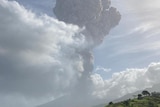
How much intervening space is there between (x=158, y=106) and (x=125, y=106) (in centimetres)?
2153

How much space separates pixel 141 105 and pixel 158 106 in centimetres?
1155

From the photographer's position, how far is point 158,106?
19300 cm

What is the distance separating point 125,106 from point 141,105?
35.1 ft

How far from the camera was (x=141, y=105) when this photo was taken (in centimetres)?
19912

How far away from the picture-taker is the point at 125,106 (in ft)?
655
